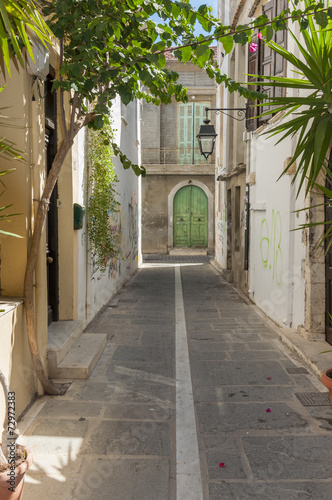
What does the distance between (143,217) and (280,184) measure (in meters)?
15.8

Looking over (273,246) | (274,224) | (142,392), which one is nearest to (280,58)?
(274,224)

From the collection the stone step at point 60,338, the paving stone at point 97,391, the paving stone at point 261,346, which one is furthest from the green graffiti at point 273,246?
the paving stone at point 97,391

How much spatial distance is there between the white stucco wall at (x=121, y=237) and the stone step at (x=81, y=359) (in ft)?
2.70

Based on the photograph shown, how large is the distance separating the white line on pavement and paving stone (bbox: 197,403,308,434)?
4.5 inches

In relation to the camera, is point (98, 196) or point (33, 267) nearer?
point (33, 267)

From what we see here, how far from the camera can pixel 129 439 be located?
3.61 m

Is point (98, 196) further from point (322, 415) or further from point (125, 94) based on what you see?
point (322, 415)

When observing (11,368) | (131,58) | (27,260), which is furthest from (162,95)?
(11,368)

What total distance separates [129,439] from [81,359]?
1643mm

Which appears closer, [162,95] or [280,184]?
[162,95]

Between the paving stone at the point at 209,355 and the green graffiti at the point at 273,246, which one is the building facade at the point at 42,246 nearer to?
the paving stone at the point at 209,355

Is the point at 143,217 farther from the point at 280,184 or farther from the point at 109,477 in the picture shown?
the point at 109,477

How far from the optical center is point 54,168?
13.7ft

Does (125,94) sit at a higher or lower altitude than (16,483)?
higher
